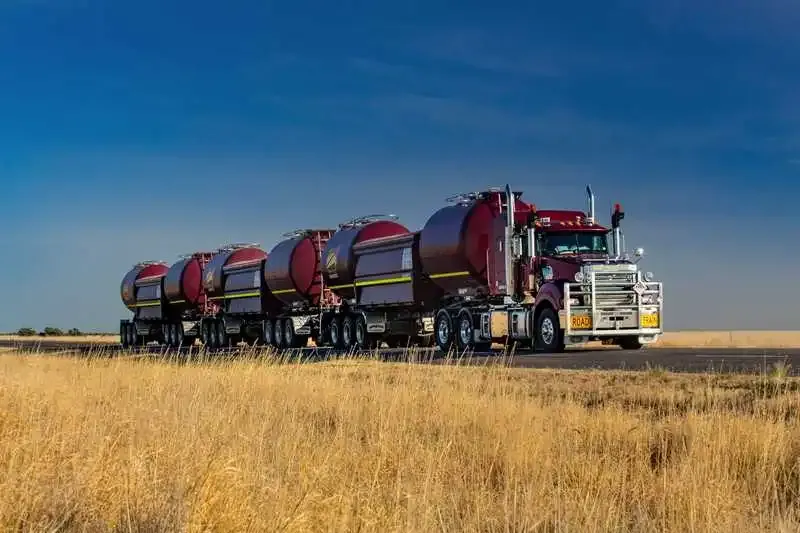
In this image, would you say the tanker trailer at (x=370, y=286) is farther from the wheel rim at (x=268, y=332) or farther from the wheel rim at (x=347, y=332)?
the wheel rim at (x=268, y=332)

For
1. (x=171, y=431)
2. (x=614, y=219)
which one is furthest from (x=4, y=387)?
(x=614, y=219)

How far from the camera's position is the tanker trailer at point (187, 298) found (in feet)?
143

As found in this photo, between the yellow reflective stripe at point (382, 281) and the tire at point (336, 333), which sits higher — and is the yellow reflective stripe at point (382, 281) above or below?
above

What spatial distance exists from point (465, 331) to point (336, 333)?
8.57 meters

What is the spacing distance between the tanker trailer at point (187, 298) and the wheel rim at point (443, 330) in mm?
18022

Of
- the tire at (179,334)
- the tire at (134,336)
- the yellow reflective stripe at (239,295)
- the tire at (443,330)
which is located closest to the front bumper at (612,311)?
the tire at (443,330)

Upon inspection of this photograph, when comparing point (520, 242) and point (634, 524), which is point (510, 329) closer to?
point (520, 242)

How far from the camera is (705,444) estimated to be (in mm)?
7898

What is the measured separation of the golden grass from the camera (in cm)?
519

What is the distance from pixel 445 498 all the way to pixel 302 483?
1161mm

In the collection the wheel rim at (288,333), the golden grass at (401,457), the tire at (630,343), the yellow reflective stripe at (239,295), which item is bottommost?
the golden grass at (401,457)

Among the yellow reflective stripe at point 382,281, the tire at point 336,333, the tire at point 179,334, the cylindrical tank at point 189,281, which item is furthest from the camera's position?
the tire at point 179,334

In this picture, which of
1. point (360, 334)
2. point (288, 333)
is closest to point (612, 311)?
point (360, 334)

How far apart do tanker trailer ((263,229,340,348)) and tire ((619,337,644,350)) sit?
12.9m
